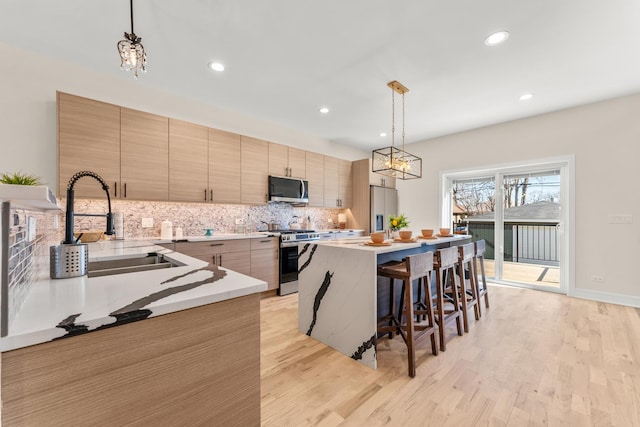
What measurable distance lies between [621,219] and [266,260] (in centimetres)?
470

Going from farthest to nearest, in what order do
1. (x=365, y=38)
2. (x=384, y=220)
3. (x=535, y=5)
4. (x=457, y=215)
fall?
1. (x=384, y=220)
2. (x=457, y=215)
3. (x=365, y=38)
4. (x=535, y=5)

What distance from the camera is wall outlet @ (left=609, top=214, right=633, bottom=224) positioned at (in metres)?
3.30

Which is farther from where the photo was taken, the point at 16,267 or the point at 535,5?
the point at 535,5

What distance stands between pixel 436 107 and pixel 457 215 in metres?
2.31

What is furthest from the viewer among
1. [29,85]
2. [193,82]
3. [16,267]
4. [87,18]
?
[193,82]

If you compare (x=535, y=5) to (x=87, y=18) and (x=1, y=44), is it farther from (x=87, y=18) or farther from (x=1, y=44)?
(x=1, y=44)

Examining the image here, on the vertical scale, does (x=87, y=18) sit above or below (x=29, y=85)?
above

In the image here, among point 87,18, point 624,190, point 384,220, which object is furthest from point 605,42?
point 87,18

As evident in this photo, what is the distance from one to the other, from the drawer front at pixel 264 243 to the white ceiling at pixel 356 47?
6.19 ft

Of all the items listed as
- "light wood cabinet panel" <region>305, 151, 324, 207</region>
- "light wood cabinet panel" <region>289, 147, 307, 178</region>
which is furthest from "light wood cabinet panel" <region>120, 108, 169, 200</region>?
"light wood cabinet panel" <region>305, 151, 324, 207</region>

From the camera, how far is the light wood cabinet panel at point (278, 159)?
407 centimetres

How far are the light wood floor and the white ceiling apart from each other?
2.68 meters

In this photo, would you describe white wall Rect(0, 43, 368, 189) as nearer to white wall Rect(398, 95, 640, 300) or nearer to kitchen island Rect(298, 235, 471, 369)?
kitchen island Rect(298, 235, 471, 369)

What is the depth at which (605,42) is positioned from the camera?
2.30 meters
